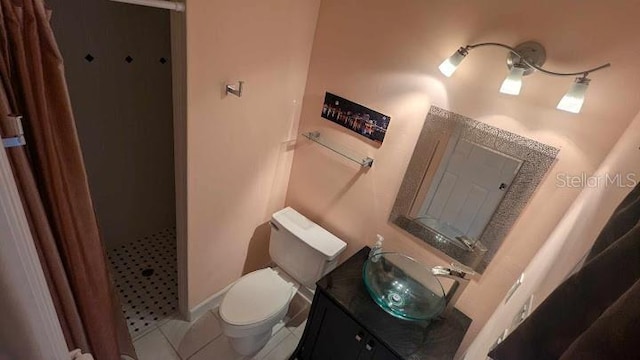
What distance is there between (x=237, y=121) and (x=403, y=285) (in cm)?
124

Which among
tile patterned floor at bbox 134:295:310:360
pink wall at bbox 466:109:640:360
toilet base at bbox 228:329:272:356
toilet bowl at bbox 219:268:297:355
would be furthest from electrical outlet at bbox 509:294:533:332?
tile patterned floor at bbox 134:295:310:360

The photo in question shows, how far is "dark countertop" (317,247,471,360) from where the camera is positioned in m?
1.38

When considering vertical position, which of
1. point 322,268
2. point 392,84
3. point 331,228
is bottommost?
point 322,268

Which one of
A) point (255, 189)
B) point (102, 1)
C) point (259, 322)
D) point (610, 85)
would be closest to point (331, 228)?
point (255, 189)

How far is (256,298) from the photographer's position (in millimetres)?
1763

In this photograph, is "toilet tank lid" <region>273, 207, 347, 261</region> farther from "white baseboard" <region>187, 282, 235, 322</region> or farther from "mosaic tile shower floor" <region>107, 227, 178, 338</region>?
"mosaic tile shower floor" <region>107, 227, 178, 338</region>

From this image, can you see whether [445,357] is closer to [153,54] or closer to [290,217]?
[290,217]

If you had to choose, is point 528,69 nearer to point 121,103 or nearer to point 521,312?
point 521,312

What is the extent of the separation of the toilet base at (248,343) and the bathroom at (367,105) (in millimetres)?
242

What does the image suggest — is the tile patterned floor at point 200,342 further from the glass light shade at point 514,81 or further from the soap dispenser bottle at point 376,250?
the glass light shade at point 514,81

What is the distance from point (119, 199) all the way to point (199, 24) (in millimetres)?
1589

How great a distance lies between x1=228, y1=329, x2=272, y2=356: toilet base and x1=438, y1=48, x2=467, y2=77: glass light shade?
163 cm

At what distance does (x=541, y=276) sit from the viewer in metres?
0.88

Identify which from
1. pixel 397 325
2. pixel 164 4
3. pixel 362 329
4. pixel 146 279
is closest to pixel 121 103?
pixel 164 4
